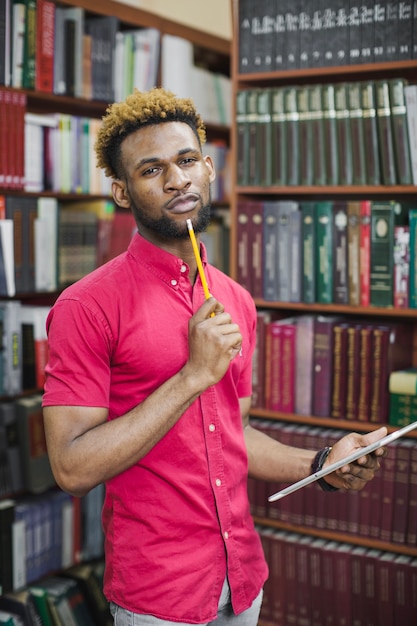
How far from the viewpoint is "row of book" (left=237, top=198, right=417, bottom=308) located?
221cm

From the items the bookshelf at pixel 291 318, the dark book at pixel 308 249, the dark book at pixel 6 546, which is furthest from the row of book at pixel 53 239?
the dark book at pixel 308 249

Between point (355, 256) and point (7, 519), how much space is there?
1335mm

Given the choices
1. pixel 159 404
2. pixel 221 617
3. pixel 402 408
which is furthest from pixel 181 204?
pixel 402 408

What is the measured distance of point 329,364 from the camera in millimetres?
2338

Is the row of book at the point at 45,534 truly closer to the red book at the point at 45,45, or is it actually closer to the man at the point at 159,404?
the man at the point at 159,404

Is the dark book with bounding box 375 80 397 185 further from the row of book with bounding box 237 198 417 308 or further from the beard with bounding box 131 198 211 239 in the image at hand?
the beard with bounding box 131 198 211 239

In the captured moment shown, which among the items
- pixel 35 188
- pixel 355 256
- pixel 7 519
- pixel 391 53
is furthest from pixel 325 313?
pixel 7 519

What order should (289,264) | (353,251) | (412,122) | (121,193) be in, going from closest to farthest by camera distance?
(121,193), (412,122), (353,251), (289,264)

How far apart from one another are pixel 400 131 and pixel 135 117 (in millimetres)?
1020

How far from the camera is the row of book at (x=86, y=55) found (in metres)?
2.44

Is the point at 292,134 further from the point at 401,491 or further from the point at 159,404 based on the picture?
the point at 159,404

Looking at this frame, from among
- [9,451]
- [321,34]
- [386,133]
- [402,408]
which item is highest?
[321,34]

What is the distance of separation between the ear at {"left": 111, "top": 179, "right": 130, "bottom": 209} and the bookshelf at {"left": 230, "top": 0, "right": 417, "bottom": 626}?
0.96m

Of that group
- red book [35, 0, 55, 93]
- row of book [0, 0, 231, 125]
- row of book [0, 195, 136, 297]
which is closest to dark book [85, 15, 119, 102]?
row of book [0, 0, 231, 125]
